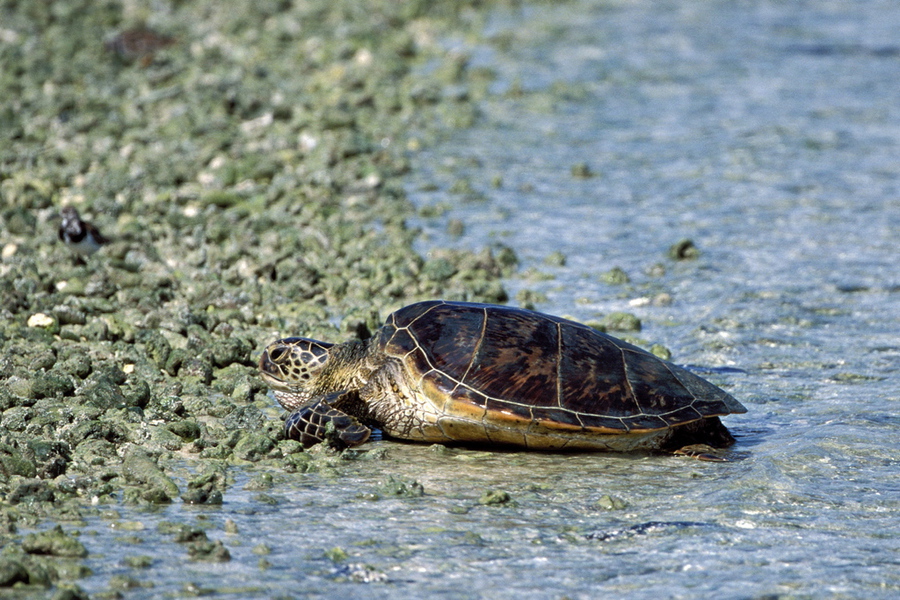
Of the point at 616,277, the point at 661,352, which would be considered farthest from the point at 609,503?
the point at 616,277

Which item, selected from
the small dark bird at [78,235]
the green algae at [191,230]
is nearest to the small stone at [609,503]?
the green algae at [191,230]

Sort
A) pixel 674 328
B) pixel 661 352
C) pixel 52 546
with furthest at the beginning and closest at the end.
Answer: pixel 674 328, pixel 661 352, pixel 52 546

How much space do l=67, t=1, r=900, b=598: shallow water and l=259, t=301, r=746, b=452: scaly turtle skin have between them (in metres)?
0.17

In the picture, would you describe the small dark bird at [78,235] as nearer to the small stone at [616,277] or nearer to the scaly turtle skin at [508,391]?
the scaly turtle skin at [508,391]

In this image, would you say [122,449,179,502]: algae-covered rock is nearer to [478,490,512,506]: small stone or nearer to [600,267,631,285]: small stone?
[478,490,512,506]: small stone

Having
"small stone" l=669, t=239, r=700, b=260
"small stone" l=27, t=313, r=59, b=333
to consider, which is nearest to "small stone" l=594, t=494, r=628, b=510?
"small stone" l=27, t=313, r=59, b=333

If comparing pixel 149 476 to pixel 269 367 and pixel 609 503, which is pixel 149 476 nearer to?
pixel 269 367

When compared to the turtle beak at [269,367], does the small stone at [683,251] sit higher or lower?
higher

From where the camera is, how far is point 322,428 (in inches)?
220

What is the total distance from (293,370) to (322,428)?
69 centimetres

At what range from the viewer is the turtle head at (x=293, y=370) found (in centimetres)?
618

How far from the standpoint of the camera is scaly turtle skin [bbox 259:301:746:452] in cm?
559

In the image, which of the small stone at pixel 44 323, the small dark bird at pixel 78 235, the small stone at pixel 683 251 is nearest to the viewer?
the small stone at pixel 44 323

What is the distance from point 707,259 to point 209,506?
211 inches
